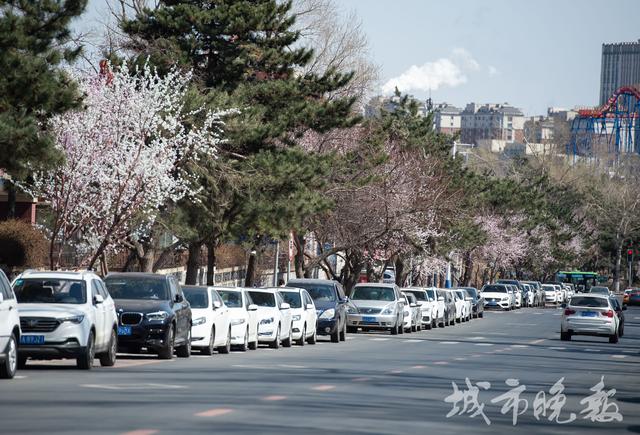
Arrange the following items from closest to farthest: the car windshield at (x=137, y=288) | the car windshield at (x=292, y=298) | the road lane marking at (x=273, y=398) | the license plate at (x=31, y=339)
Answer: the road lane marking at (x=273, y=398)
the license plate at (x=31, y=339)
the car windshield at (x=137, y=288)
the car windshield at (x=292, y=298)

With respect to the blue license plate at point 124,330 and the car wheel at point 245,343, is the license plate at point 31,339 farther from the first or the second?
the car wheel at point 245,343

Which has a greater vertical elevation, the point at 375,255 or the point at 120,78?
the point at 120,78

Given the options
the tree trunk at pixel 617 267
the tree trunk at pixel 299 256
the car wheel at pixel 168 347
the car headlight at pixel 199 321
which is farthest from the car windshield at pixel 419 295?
the tree trunk at pixel 617 267

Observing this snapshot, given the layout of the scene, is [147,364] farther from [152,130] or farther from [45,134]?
[152,130]

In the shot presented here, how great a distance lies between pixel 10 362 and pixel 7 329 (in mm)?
526

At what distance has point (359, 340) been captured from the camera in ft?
133

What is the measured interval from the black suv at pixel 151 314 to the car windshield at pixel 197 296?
2000 millimetres

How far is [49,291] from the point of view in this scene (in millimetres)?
22844

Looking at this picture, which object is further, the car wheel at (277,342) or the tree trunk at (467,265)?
the tree trunk at (467,265)

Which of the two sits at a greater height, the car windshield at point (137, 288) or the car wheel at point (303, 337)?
the car windshield at point (137, 288)

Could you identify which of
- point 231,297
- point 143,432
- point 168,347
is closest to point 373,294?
point 231,297

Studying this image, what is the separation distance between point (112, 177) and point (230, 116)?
553 cm

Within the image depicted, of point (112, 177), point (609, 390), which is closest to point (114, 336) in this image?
point (609, 390)

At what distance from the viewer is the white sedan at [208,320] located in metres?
29.1
